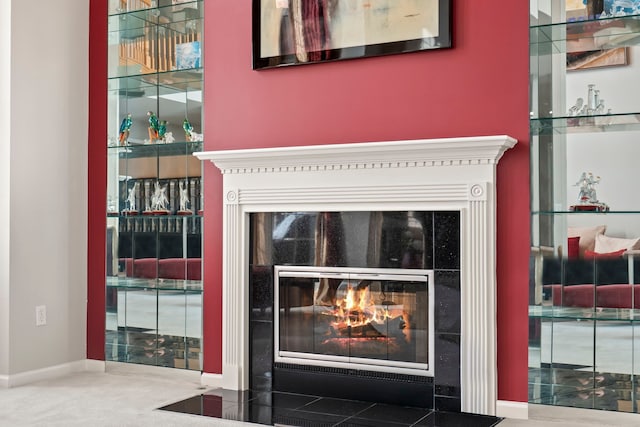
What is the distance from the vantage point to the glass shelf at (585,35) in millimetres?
3730

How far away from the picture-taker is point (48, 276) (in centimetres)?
488

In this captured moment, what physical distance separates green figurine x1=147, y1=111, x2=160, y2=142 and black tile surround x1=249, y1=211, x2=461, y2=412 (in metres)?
1.17

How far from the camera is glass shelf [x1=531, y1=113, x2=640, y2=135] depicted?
3.75 meters

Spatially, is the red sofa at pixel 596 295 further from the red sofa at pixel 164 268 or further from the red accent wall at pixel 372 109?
the red sofa at pixel 164 268

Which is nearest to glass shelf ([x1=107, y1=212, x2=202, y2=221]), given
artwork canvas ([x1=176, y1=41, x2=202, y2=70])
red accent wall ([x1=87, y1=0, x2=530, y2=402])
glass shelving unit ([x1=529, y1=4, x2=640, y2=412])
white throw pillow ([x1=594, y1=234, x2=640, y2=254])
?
red accent wall ([x1=87, y1=0, x2=530, y2=402])

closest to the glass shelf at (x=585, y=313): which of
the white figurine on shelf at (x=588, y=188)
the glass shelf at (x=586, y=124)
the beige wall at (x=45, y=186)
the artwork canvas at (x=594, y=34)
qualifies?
the white figurine on shelf at (x=588, y=188)

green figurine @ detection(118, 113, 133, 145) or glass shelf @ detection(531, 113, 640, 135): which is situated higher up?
green figurine @ detection(118, 113, 133, 145)

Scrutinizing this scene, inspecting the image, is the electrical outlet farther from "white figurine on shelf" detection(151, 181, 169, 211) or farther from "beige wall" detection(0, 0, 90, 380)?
"white figurine on shelf" detection(151, 181, 169, 211)

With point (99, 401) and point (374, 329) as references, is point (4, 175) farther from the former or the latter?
point (374, 329)

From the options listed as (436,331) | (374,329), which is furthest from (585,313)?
(374,329)

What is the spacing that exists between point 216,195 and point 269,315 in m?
0.81

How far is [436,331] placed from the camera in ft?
13.1

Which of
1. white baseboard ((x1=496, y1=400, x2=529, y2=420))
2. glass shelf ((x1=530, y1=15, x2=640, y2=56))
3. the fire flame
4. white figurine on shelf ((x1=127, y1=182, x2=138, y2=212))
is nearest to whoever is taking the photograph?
glass shelf ((x1=530, y1=15, x2=640, y2=56))

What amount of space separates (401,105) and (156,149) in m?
1.69
